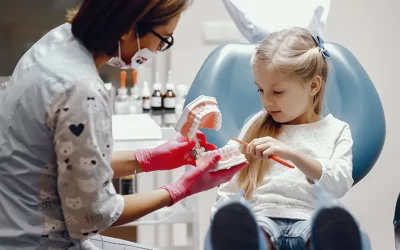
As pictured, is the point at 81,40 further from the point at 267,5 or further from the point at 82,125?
the point at 267,5

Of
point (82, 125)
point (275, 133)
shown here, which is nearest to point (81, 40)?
point (82, 125)

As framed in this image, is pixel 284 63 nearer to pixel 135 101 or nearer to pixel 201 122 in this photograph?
pixel 201 122

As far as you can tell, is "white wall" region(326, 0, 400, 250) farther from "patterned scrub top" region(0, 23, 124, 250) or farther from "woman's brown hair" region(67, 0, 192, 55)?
"patterned scrub top" region(0, 23, 124, 250)

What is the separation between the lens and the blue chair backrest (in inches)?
69.0

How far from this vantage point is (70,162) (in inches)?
44.1

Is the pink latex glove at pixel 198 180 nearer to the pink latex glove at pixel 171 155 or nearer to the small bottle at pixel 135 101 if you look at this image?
the pink latex glove at pixel 171 155

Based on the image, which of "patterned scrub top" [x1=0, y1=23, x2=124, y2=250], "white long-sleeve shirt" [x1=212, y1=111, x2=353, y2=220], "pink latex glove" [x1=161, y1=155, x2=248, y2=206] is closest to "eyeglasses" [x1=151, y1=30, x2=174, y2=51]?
"patterned scrub top" [x1=0, y1=23, x2=124, y2=250]

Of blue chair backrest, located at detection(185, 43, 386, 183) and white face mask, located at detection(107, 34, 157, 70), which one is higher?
white face mask, located at detection(107, 34, 157, 70)

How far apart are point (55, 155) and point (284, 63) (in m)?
0.68

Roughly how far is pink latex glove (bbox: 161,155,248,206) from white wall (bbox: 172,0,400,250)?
4.10 feet

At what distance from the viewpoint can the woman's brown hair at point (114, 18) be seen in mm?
1192

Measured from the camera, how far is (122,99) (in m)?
2.43

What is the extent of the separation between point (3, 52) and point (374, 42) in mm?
1704

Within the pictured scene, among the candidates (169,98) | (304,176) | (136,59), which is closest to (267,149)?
(304,176)
